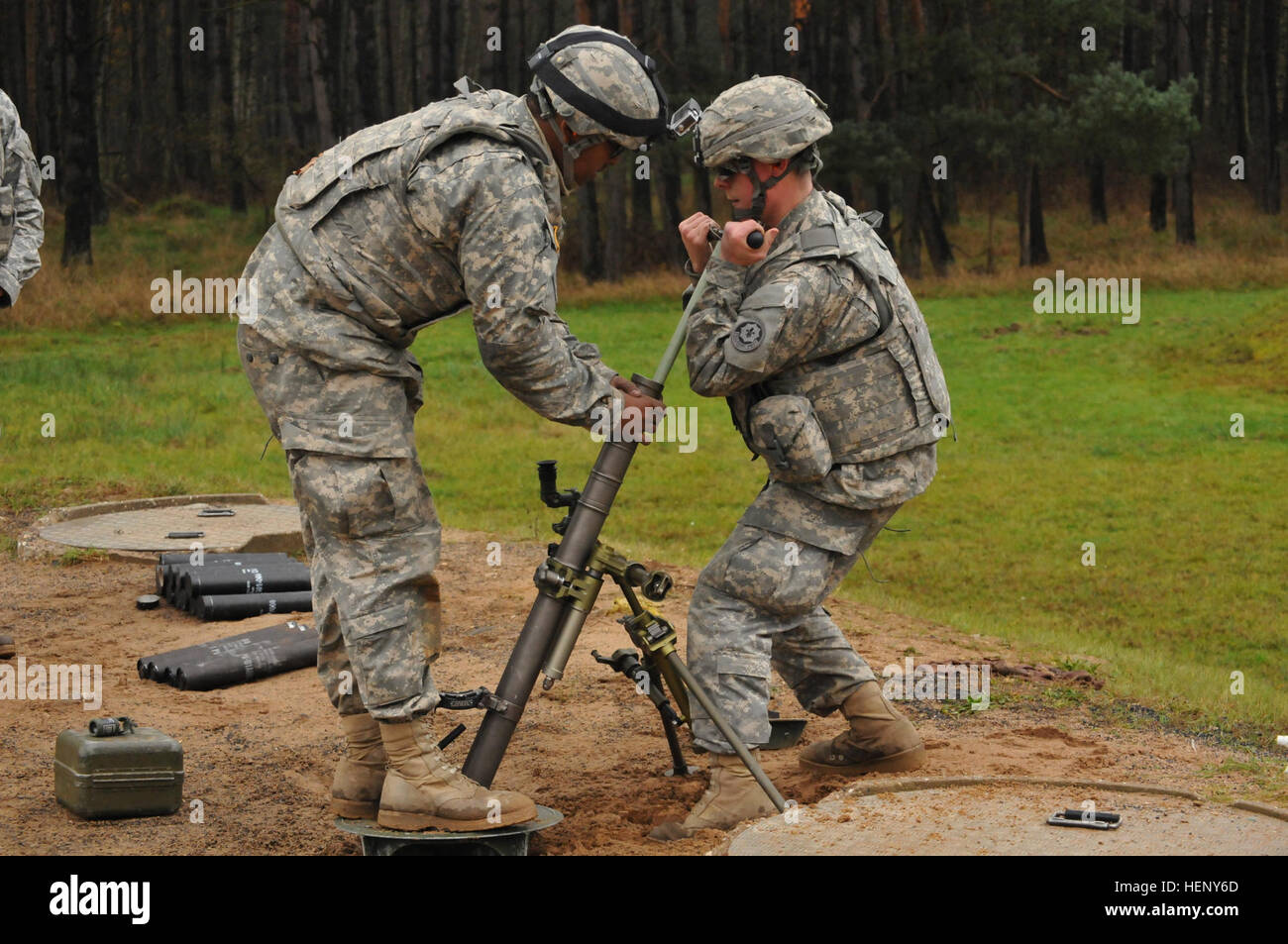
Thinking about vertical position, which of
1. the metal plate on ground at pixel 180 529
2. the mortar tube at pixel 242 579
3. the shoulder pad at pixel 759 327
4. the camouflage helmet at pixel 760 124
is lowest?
the mortar tube at pixel 242 579

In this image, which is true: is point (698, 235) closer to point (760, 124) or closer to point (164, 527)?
point (760, 124)

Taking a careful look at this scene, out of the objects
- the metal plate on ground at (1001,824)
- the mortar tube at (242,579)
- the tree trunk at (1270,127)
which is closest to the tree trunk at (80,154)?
the mortar tube at (242,579)

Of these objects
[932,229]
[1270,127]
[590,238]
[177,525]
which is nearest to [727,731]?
[177,525]

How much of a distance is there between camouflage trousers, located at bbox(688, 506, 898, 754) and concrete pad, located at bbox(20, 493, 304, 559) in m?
4.27

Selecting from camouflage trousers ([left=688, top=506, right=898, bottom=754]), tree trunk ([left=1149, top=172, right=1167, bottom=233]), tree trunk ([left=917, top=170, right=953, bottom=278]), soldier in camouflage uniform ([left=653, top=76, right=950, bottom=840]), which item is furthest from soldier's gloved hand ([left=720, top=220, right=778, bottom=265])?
tree trunk ([left=1149, top=172, right=1167, bottom=233])

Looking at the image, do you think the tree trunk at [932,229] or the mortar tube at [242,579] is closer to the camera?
the mortar tube at [242,579]

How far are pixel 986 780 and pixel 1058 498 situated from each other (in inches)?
321

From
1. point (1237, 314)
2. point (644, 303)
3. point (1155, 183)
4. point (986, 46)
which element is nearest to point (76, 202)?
point (644, 303)

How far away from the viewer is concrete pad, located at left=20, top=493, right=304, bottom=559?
8852 mm

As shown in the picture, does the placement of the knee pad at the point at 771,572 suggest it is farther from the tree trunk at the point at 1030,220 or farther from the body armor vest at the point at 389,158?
the tree trunk at the point at 1030,220

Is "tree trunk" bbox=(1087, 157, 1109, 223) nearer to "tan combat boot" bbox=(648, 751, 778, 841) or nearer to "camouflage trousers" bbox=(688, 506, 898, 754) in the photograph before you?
"camouflage trousers" bbox=(688, 506, 898, 754)

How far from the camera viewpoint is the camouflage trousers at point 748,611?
188 inches

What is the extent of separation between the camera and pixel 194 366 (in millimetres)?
17969

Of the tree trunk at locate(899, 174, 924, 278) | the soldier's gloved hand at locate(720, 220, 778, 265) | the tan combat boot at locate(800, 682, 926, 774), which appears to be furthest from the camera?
the tree trunk at locate(899, 174, 924, 278)
